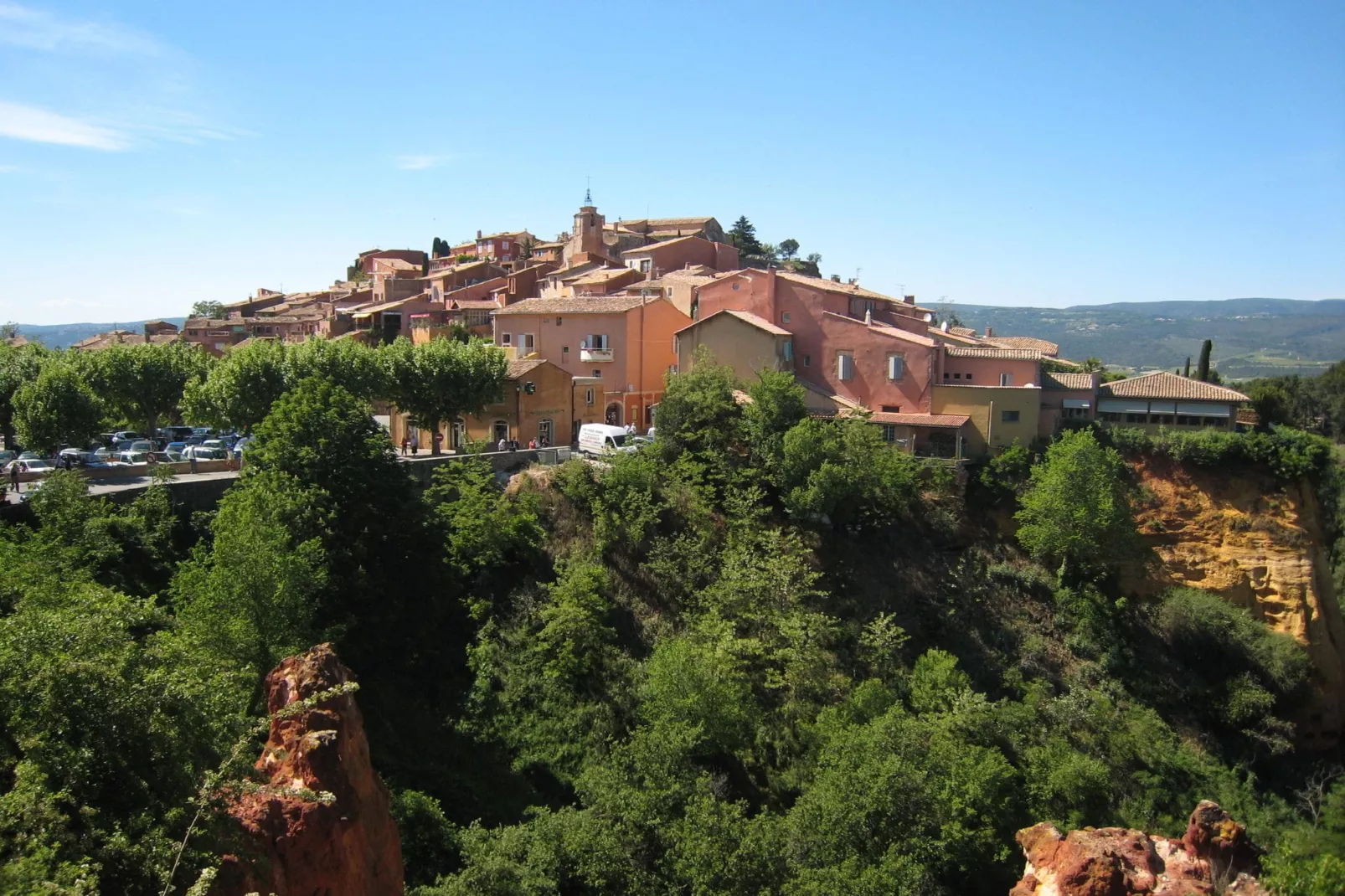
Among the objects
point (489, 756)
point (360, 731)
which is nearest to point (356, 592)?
point (489, 756)

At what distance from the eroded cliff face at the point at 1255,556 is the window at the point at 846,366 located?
39.1ft

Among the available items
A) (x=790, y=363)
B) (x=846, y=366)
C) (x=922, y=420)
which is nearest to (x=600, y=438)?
(x=790, y=363)

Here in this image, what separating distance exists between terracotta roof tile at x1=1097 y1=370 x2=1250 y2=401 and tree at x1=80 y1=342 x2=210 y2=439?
1538 inches

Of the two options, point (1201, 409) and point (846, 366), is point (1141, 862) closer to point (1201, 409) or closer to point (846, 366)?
point (1201, 409)

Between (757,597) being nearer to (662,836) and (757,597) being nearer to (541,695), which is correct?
(541,695)

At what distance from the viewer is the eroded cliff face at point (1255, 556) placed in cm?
3431

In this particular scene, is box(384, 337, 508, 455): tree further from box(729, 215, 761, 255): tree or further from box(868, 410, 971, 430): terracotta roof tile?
box(729, 215, 761, 255): tree

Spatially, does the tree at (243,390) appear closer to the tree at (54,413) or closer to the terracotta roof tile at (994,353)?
the tree at (54,413)

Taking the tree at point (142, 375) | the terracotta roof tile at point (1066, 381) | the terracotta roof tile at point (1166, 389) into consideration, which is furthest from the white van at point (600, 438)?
the terracotta roof tile at point (1166, 389)

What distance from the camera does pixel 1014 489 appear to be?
3750 centimetres

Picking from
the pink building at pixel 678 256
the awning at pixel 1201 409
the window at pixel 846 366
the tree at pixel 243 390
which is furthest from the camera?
the pink building at pixel 678 256

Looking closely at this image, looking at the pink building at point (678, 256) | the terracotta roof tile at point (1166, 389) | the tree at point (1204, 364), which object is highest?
the pink building at point (678, 256)

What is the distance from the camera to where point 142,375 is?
145 feet

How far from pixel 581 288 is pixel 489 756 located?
3453 centimetres
